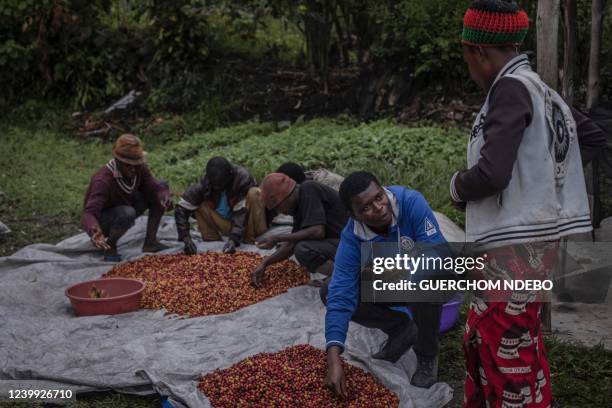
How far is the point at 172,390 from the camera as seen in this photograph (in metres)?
3.34

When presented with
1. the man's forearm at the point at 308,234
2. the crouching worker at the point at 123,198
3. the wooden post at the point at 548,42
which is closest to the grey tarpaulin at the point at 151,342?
the man's forearm at the point at 308,234

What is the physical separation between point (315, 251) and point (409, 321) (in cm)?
108

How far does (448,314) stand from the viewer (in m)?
3.92

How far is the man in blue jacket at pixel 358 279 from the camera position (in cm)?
303

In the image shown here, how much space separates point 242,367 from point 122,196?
2.58 metres

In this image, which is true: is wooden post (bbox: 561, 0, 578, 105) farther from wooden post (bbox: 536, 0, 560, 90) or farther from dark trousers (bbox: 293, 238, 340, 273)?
dark trousers (bbox: 293, 238, 340, 273)

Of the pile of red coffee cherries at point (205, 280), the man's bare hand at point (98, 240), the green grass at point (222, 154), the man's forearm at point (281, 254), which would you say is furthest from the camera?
the green grass at point (222, 154)

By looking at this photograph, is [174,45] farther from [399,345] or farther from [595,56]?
[399,345]

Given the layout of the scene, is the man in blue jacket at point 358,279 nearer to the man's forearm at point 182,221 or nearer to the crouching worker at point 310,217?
the crouching worker at point 310,217

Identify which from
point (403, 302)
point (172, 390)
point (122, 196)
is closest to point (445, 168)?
point (122, 196)

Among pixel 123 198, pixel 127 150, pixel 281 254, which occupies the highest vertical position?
pixel 127 150

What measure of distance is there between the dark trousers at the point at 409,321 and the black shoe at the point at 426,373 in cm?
3

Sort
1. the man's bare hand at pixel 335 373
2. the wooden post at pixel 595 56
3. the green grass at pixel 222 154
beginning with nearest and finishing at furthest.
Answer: the man's bare hand at pixel 335 373, the wooden post at pixel 595 56, the green grass at pixel 222 154

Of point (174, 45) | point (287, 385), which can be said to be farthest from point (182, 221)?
point (174, 45)
